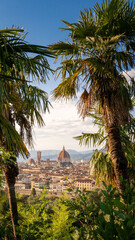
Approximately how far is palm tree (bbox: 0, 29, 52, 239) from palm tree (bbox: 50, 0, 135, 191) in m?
0.68

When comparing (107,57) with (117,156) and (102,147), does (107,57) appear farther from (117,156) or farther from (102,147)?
(102,147)

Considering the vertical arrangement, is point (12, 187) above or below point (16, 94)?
below

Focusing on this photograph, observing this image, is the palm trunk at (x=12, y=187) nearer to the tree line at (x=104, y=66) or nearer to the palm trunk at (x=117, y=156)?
the tree line at (x=104, y=66)

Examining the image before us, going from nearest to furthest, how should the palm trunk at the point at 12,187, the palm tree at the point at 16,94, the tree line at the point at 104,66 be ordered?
the palm tree at the point at 16,94, the tree line at the point at 104,66, the palm trunk at the point at 12,187

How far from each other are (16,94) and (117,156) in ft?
6.46

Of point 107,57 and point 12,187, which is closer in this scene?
point 107,57

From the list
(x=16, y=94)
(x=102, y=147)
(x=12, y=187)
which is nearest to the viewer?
(x=16, y=94)

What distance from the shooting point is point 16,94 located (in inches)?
102

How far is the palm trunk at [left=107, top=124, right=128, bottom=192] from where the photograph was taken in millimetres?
2928

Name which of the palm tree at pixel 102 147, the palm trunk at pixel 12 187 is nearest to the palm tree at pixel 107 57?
the palm tree at pixel 102 147

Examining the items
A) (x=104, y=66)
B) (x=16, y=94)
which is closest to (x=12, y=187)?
(x=16, y=94)

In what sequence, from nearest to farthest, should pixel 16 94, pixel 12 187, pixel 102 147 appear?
pixel 16 94 < pixel 12 187 < pixel 102 147

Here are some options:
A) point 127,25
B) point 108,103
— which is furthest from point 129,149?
point 127,25

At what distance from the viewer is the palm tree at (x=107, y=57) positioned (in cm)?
282
